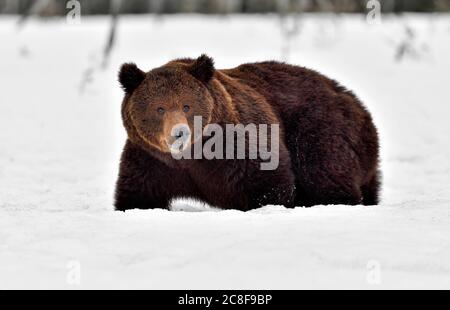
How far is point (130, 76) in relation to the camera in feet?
20.2

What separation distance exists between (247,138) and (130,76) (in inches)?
42.0

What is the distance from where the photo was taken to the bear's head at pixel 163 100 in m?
6.00

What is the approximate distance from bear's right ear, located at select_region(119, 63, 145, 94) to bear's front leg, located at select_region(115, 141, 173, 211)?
51cm

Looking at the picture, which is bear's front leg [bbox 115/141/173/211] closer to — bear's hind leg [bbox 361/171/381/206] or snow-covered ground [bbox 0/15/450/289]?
snow-covered ground [bbox 0/15/450/289]

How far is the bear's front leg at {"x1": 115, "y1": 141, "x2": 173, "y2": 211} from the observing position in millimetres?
6371

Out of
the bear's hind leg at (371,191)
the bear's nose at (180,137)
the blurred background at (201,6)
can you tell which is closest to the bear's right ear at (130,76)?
the bear's nose at (180,137)

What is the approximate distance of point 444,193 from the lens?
7566mm

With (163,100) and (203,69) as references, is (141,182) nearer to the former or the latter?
(163,100)

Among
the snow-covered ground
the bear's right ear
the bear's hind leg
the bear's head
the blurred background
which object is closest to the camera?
the snow-covered ground

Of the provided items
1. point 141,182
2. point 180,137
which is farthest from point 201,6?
point 180,137

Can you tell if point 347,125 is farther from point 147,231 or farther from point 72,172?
point 72,172

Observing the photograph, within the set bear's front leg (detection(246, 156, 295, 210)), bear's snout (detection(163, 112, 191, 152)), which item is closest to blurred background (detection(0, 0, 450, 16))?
bear's front leg (detection(246, 156, 295, 210))

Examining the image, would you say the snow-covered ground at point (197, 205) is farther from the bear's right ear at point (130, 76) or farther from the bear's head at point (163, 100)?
the bear's right ear at point (130, 76)
